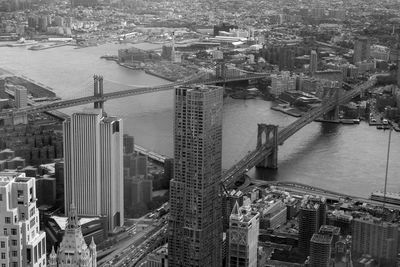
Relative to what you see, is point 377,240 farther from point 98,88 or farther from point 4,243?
point 4,243

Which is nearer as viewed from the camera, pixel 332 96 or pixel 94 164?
pixel 94 164

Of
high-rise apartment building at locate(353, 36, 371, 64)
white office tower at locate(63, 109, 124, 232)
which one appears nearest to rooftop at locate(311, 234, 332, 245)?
white office tower at locate(63, 109, 124, 232)

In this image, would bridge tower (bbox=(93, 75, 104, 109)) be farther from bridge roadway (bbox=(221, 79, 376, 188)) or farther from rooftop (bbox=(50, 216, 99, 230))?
rooftop (bbox=(50, 216, 99, 230))

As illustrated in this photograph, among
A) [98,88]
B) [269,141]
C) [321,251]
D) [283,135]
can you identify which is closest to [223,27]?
[283,135]

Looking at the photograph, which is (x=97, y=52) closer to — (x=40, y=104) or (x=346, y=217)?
(x=40, y=104)

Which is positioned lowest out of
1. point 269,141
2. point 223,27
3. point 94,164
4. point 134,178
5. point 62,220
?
point 269,141

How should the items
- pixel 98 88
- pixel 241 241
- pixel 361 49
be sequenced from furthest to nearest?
pixel 361 49
pixel 98 88
pixel 241 241

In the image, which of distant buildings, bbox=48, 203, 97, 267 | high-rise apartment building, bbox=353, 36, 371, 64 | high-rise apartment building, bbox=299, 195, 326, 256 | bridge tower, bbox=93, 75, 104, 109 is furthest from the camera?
high-rise apartment building, bbox=353, 36, 371, 64
